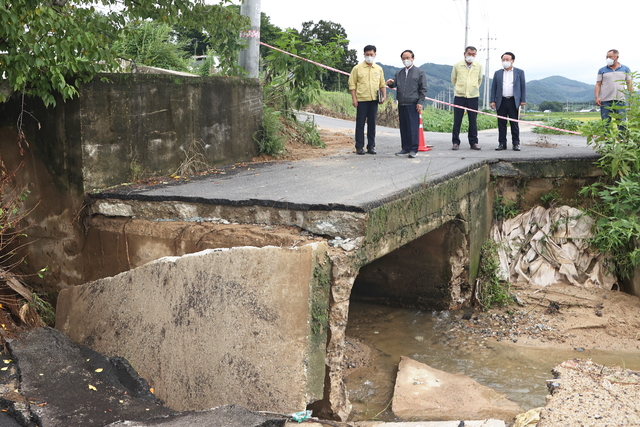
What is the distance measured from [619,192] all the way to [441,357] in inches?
131

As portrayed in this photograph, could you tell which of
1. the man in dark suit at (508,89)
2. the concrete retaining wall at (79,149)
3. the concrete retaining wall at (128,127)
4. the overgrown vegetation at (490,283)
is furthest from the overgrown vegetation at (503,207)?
the concrete retaining wall at (79,149)

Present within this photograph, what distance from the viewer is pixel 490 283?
802cm

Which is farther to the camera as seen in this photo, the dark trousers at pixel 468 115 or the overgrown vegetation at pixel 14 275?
the dark trousers at pixel 468 115

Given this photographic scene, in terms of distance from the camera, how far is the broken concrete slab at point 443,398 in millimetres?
5160

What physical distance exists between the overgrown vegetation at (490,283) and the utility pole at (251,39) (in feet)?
13.1

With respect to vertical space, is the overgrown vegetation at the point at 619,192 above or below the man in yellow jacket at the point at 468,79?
below

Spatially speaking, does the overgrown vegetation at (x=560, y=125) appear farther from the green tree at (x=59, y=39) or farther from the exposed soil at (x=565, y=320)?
the green tree at (x=59, y=39)

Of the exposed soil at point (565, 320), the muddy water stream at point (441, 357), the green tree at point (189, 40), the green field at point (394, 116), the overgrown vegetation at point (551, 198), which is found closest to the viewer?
the muddy water stream at point (441, 357)

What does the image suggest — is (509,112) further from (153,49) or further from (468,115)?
(153,49)

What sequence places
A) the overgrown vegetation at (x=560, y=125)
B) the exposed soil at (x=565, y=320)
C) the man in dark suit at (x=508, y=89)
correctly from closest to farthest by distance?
the exposed soil at (x=565, y=320)
the man in dark suit at (x=508, y=89)
the overgrown vegetation at (x=560, y=125)

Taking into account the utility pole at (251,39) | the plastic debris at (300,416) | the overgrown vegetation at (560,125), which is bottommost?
the plastic debris at (300,416)

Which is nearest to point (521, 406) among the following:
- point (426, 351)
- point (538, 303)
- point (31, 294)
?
point (426, 351)

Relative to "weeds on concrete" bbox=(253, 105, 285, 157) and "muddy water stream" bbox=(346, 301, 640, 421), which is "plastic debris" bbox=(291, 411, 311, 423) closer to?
"muddy water stream" bbox=(346, 301, 640, 421)

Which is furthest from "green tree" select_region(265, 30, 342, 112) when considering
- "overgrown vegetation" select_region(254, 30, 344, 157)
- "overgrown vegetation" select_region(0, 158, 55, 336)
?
"overgrown vegetation" select_region(0, 158, 55, 336)
